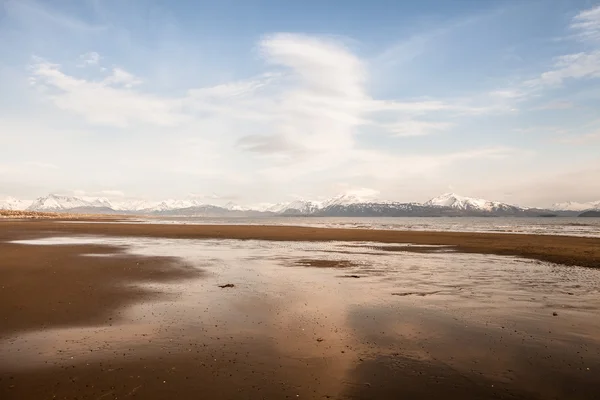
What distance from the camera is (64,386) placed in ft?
26.8

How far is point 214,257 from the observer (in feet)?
104

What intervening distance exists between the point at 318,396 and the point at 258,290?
433 inches

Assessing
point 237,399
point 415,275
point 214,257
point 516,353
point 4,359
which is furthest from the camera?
point 214,257

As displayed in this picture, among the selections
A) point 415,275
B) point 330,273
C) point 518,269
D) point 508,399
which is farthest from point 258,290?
point 518,269

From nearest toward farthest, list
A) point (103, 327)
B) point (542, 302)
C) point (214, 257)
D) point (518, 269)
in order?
point (103, 327) < point (542, 302) < point (518, 269) < point (214, 257)

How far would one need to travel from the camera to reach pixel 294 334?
12.0 metres

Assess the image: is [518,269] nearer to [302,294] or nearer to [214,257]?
[302,294]

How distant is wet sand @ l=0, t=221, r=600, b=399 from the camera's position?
8.42 metres

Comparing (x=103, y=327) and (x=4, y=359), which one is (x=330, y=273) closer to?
(x=103, y=327)

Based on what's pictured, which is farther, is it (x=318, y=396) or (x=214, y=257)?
(x=214, y=257)

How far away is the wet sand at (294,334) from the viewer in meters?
8.42

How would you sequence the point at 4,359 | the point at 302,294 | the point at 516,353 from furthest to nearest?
the point at 302,294, the point at 516,353, the point at 4,359

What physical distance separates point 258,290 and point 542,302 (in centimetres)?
1279

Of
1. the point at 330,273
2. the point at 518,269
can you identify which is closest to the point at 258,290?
Answer: the point at 330,273
